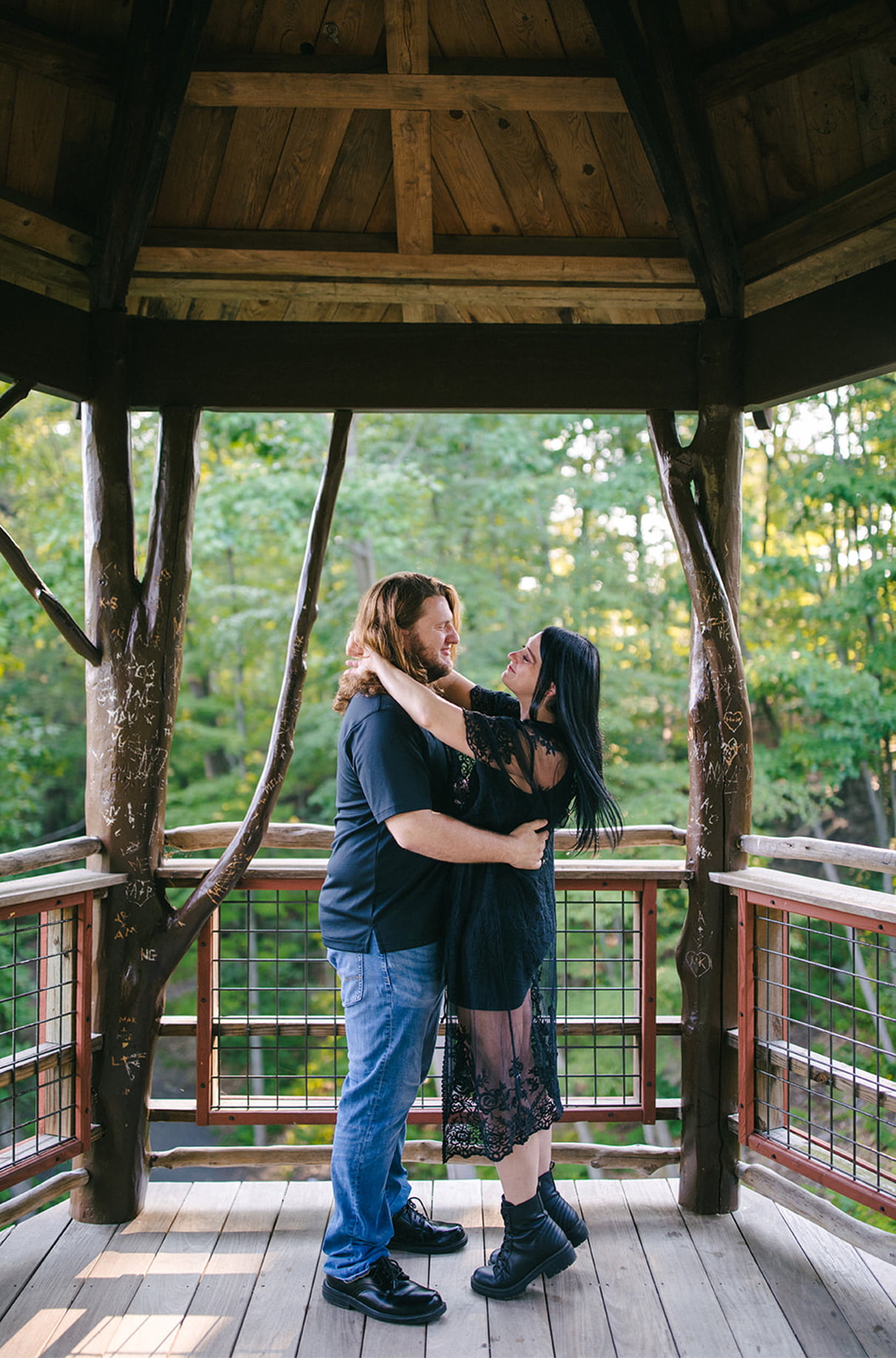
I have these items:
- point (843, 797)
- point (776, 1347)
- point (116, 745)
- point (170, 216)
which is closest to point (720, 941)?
point (776, 1347)

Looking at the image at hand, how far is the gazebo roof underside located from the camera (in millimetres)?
2799

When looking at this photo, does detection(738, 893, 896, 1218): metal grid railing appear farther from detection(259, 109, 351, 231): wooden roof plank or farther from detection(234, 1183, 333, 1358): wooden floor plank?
detection(259, 109, 351, 231): wooden roof plank

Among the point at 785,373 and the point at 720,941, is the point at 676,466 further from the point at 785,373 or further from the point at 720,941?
the point at 720,941

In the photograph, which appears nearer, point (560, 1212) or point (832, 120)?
point (560, 1212)

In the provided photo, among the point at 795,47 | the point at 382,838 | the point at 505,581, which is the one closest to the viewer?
the point at 382,838

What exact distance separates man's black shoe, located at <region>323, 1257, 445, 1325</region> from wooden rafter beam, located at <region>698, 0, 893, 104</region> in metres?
3.41

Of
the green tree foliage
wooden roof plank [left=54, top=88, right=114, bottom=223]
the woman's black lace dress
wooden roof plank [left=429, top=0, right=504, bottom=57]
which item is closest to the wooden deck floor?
the woman's black lace dress

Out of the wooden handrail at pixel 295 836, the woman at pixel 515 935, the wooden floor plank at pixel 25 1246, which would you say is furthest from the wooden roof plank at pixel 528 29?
the wooden floor plank at pixel 25 1246

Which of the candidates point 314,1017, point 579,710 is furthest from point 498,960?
point 314,1017

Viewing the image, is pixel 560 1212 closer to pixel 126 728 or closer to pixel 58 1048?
pixel 58 1048

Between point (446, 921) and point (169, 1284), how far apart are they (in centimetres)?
127

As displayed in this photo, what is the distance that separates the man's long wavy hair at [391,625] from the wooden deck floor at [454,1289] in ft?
5.17

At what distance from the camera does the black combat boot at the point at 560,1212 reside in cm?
262

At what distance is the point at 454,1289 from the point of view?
2.56 m
